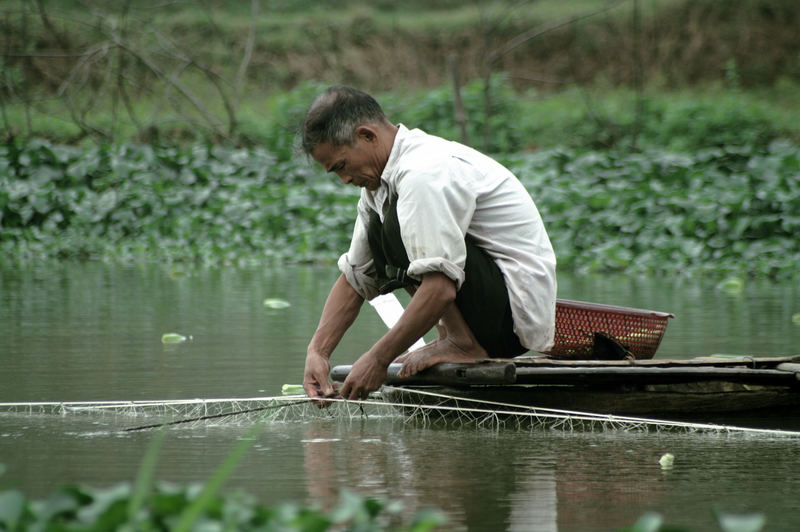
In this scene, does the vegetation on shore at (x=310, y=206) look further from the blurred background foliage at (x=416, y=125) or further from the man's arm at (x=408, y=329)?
the man's arm at (x=408, y=329)

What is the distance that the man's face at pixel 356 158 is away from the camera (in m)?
3.71

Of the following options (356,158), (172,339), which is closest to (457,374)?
(356,158)

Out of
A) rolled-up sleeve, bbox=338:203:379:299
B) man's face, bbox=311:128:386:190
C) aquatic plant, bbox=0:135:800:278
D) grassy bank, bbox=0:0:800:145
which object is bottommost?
rolled-up sleeve, bbox=338:203:379:299

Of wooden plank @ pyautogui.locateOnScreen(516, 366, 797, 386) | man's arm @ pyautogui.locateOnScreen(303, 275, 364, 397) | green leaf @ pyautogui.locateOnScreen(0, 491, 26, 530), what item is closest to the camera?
green leaf @ pyautogui.locateOnScreen(0, 491, 26, 530)

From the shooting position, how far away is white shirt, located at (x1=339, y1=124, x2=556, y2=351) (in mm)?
3529

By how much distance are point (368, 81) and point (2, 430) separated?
19504 mm

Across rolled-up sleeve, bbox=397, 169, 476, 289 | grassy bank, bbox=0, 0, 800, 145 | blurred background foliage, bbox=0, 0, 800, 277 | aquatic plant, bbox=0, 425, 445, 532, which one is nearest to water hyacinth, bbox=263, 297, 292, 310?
blurred background foliage, bbox=0, 0, 800, 277

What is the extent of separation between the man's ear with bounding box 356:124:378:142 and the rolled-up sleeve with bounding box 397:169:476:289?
0.75 ft

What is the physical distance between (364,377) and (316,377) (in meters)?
0.35

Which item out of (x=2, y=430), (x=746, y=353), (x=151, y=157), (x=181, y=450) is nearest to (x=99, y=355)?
(x=2, y=430)

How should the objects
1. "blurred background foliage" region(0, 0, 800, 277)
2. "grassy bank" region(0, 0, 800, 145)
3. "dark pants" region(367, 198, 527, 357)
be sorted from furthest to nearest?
"grassy bank" region(0, 0, 800, 145) → "blurred background foliage" region(0, 0, 800, 277) → "dark pants" region(367, 198, 527, 357)

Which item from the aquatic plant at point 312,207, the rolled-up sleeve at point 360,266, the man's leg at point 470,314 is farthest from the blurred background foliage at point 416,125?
the man's leg at point 470,314

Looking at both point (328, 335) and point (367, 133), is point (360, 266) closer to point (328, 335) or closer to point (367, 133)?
point (328, 335)

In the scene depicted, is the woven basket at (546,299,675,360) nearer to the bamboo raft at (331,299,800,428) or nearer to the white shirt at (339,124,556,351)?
the bamboo raft at (331,299,800,428)
